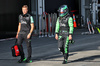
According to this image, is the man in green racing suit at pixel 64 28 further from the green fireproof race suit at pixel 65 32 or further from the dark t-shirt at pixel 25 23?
the dark t-shirt at pixel 25 23

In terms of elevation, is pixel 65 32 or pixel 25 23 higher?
pixel 25 23

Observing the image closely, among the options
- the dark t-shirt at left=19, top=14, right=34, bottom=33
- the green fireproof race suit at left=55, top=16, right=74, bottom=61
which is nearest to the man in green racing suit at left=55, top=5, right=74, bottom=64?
the green fireproof race suit at left=55, top=16, right=74, bottom=61

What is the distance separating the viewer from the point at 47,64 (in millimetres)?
8961

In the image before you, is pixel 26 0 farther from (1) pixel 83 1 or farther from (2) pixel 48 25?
(1) pixel 83 1

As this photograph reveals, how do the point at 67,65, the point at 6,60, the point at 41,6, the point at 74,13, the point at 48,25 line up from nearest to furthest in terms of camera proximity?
the point at 67,65, the point at 6,60, the point at 48,25, the point at 41,6, the point at 74,13

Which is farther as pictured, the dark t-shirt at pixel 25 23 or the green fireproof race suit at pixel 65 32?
the dark t-shirt at pixel 25 23

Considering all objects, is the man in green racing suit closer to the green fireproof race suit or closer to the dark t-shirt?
the green fireproof race suit

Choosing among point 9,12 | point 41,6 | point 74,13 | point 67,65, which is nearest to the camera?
point 67,65

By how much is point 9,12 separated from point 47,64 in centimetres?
1066

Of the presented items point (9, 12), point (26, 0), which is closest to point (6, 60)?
point (9, 12)

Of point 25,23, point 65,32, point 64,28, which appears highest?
point 25,23

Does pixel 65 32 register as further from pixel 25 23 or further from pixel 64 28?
pixel 25 23

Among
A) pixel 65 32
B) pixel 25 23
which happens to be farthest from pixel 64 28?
pixel 25 23

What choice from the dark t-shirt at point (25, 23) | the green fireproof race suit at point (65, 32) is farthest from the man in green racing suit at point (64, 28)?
the dark t-shirt at point (25, 23)
